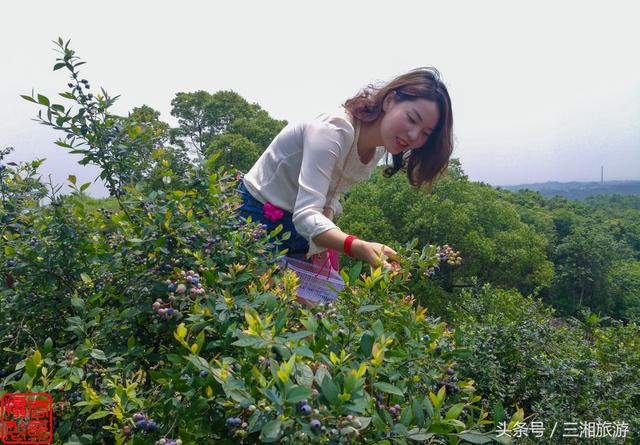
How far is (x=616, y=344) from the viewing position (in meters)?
2.62

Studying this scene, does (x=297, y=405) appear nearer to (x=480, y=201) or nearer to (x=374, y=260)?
(x=374, y=260)

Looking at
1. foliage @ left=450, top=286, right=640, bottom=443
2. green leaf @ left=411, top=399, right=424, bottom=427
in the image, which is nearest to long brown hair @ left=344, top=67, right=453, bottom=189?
foliage @ left=450, top=286, right=640, bottom=443

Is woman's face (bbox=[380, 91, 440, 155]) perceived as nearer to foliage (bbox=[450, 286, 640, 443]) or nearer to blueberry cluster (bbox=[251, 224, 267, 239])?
blueberry cluster (bbox=[251, 224, 267, 239])

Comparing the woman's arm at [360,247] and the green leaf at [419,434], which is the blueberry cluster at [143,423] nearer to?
the green leaf at [419,434]

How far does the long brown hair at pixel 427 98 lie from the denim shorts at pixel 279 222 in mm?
562

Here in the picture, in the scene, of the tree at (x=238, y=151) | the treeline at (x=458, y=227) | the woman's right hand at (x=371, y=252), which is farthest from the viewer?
the tree at (x=238, y=151)

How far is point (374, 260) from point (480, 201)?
1092 cm

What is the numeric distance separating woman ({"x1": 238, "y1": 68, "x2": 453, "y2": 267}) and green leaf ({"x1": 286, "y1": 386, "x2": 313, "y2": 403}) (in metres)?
0.74

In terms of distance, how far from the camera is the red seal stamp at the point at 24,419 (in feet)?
3.17

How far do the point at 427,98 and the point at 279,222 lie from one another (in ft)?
2.67

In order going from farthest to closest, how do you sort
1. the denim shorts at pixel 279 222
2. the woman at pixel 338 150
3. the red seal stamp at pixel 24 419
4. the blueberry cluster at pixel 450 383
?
the denim shorts at pixel 279 222
the woman at pixel 338 150
the blueberry cluster at pixel 450 383
the red seal stamp at pixel 24 419

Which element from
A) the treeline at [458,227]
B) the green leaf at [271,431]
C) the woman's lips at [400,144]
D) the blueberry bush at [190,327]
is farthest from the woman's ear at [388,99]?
the treeline at [458,227]

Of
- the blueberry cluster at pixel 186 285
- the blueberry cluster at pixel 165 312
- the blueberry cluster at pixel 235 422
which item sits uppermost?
the blueberry cluster at pixel 186 285

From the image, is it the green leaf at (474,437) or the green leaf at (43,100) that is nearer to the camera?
the green leaf at (474,437)
